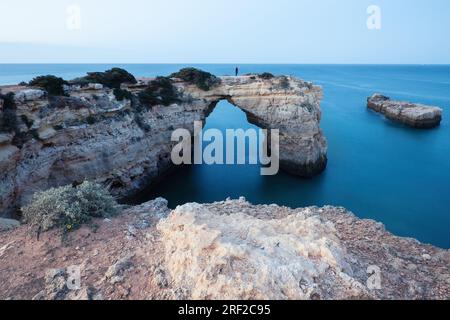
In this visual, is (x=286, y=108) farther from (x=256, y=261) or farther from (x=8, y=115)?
(x=256, y=261)

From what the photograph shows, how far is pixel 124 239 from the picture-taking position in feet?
19.1

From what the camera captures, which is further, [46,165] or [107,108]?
[107,108]

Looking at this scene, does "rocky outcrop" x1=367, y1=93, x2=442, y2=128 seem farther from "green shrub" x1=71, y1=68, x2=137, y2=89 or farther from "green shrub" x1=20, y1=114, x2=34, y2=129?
"green shrub" x1=20, y1=114, x2=34, y2=129

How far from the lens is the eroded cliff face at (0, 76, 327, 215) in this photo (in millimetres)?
12031

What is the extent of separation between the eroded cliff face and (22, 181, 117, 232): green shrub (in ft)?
18.6

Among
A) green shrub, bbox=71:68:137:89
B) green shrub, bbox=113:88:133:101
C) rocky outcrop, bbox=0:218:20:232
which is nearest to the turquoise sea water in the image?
green shrub, bbox=113:88:133:101

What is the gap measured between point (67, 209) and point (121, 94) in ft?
35.8

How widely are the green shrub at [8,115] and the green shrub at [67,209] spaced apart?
616 cm

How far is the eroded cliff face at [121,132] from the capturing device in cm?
1203

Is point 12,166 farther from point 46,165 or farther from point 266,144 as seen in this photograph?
point 266,144

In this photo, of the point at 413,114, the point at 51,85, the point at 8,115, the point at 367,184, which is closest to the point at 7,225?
the point at 8,115

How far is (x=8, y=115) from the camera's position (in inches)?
459
